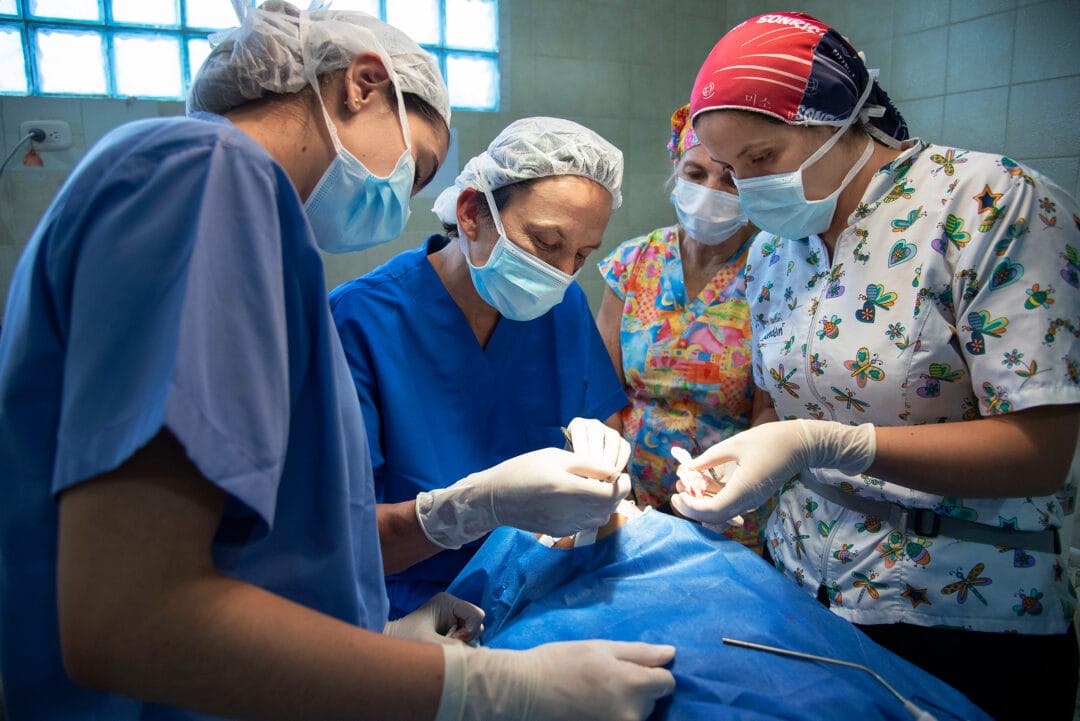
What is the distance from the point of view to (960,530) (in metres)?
1.24

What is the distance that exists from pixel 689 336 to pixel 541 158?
797 mm

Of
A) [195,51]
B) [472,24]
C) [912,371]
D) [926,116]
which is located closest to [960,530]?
[912,371]

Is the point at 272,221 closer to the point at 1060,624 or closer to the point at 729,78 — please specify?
the point at 729,78

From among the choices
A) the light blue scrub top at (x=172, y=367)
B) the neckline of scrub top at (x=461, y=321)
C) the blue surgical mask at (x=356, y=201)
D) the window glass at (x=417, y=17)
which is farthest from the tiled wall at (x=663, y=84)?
the light blue scrub top at (x=172, y=367)

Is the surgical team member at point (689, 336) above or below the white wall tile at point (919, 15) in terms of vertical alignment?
below

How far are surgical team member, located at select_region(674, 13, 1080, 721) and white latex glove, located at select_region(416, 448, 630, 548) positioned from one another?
0.25 m

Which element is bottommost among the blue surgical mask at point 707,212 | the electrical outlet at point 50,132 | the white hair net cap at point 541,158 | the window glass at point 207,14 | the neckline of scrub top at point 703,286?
the neckline of scrub top at point 703,286

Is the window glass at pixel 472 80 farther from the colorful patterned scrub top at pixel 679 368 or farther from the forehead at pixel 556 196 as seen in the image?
the forehead at pixel 556 196

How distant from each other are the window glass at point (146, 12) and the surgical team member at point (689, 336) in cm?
223

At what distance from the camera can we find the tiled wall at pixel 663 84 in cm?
235

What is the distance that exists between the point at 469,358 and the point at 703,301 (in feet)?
2.81

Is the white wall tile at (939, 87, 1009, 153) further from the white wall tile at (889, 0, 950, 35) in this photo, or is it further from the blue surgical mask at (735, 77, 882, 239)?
the blue surgical mask at (735, 77, 882, 239)

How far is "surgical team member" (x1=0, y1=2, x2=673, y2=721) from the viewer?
20.1 inches

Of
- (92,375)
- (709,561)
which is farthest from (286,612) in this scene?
(709,561)
